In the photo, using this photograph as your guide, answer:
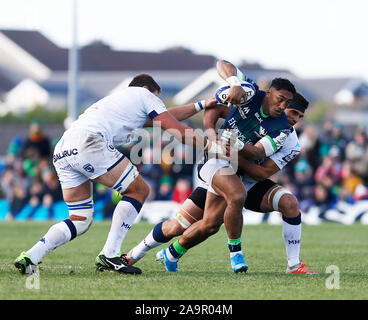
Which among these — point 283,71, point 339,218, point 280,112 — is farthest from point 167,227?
point 283,71

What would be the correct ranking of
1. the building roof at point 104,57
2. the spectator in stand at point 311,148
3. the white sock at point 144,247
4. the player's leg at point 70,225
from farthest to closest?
the building roof at point 104,57 → the spectator in stand at point 311,148 → the white sock at point 144,247 → the player's leg at point 70,225

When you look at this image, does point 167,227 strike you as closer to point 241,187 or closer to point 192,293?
point 241,187

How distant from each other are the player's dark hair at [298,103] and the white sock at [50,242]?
2619mm

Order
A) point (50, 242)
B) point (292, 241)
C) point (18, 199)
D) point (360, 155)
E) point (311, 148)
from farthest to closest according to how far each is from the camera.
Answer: point (18, 199) → point (311, 148) → point (360, 155) → point (292, 241) → point (50, 242)

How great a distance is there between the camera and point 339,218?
17938mm

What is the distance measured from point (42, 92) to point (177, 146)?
3255cm

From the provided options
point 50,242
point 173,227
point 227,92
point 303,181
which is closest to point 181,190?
point 303,181

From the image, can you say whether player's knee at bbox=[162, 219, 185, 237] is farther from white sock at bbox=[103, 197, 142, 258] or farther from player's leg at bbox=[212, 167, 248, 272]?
white sock at bbox=[103, 197, 142, 258]

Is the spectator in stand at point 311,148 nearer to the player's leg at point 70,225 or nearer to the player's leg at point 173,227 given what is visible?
the player's leg at point 173,227

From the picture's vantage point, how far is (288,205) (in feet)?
25.8

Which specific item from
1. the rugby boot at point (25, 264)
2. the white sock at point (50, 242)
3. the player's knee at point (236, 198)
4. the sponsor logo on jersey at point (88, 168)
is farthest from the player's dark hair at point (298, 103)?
the rugby boot at point (25, 264)

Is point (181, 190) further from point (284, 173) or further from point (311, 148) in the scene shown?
point (311, 148)

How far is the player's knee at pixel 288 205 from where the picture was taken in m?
7.87

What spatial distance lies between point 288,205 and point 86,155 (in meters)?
2.06
